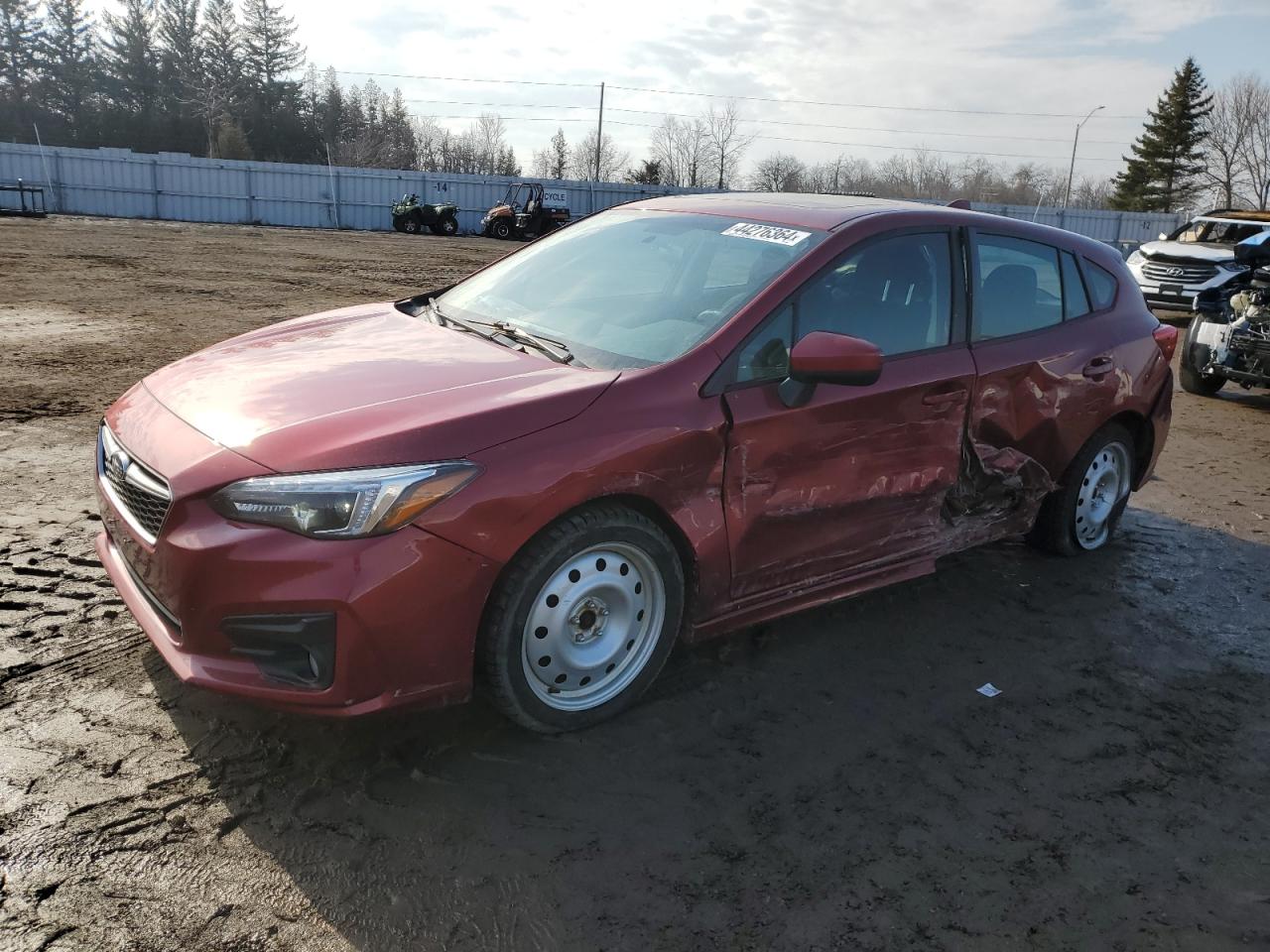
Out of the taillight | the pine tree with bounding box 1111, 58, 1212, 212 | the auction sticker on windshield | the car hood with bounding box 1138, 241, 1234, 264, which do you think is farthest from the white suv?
the pine tree with bounding box 1111, 58, 1212, 212

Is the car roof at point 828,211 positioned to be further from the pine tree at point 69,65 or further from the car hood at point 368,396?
the pine tree at point 69,65

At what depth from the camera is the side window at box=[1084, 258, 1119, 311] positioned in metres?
4.95

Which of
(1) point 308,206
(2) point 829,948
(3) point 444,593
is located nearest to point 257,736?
(3) point 444,593

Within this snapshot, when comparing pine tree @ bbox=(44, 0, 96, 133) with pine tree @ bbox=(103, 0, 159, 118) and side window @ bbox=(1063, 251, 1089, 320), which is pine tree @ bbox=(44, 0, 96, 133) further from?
side window @ bbox=(1063, 251, 1089, 320)

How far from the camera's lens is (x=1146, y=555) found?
5.39 meters

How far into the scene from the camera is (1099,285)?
5.01 metres

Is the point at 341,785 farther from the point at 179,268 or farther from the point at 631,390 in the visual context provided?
the point at 179,268

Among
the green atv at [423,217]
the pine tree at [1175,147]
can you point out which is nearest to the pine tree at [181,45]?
the green atv at [423,217]

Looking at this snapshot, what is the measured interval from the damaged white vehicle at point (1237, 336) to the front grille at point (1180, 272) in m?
6.24

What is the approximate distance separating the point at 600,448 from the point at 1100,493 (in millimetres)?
3357

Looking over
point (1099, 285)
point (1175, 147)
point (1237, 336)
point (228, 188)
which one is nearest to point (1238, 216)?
point (1237, 336)

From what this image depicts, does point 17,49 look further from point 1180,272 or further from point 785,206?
point 785,206

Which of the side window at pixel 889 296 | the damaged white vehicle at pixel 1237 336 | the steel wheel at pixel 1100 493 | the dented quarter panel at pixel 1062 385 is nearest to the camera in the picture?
the side window at pixel 889 296

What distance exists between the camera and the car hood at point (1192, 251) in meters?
16.2
